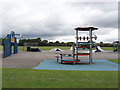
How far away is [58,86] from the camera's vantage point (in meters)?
5.39

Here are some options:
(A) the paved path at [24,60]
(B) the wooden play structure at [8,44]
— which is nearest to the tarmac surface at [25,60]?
(A) the paved path at [24,60]

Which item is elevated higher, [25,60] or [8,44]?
[8,44]

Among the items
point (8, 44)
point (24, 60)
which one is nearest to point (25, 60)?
point (24, 60)

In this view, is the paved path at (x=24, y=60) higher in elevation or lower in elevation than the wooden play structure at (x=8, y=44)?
lower

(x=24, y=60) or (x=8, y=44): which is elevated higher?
(x=8, y=44)

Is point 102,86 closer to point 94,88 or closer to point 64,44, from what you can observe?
point 94,88

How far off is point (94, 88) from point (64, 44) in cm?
6673

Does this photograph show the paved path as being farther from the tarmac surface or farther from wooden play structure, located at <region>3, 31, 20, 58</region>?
wooden play structure, located at <region>3, 31, 20, 58</region>

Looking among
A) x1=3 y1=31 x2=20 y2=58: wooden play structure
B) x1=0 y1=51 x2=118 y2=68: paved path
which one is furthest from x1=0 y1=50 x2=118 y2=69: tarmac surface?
x1=3 y1=31 x2=20 y2=58: wooden play structure

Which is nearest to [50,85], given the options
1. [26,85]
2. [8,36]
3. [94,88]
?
Result: [26,85]

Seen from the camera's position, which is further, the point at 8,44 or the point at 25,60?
the point at 8,44

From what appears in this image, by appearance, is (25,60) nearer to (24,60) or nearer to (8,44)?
(24,60)

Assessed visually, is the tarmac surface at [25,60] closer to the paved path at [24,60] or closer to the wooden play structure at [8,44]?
the paved path at [24,60]

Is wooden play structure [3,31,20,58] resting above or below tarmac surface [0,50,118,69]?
above
